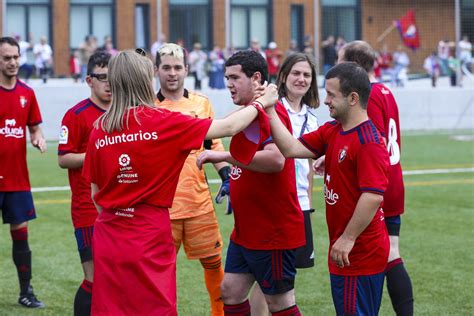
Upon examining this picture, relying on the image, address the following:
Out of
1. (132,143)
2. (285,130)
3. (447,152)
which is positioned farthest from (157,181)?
(447,152)

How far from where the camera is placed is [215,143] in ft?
22.3

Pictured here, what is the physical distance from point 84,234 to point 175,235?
2.17 feet

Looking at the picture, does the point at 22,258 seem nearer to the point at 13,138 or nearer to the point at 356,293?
the point at 13,138

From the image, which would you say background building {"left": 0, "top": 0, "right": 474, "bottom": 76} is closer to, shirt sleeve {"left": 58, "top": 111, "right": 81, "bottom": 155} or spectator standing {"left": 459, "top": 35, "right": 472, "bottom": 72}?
spectator standing {"left": 459, "top": 35, "right": 472, "bottom": 72}

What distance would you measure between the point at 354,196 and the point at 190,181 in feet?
6.10

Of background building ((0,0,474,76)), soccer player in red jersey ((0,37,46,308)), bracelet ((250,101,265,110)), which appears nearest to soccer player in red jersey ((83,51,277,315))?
bracelet ((250,101,265,110))

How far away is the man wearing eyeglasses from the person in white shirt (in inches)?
52.3

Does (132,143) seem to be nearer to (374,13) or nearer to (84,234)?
(84,234)

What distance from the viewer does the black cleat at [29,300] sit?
295 inches

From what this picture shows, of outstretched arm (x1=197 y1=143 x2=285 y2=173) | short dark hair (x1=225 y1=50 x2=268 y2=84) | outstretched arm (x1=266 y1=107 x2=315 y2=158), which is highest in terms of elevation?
short dark hair (x1=225 y1=50 x2=268 y2=84)

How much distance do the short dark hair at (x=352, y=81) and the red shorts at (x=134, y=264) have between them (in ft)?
4.05

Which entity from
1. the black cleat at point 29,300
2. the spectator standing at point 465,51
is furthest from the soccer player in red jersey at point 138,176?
the spectator standing at point 465,51

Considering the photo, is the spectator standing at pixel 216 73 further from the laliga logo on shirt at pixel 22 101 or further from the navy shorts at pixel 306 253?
the navy shorts at pixel 306 253

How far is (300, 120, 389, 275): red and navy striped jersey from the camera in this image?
4812 millimetres
